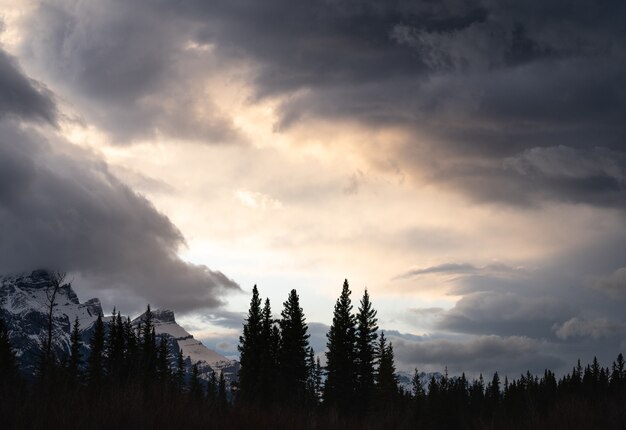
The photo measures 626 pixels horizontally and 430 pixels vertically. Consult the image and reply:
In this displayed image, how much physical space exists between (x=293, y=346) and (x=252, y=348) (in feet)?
12.5

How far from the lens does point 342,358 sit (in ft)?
179

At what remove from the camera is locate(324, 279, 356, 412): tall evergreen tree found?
53531 mm

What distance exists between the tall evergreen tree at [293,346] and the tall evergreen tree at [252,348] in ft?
7.10

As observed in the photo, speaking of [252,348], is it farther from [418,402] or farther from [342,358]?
[418,402]

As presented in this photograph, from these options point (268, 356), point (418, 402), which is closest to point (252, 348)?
point (268, 356)

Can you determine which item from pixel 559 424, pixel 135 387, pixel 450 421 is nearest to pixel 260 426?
pixel 135 387

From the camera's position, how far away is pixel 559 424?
16.3 metres

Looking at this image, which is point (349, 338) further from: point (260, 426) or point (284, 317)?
point (260, 426)

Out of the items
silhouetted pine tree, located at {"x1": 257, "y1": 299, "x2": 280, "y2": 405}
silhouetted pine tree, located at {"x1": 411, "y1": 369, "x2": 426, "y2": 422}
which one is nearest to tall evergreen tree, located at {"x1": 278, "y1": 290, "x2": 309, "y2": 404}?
silhouetted pine tree, located at {"x1": 257, "y1": 299, "x2": 280, "y2": 405}

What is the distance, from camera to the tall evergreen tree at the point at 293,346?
5619 cm

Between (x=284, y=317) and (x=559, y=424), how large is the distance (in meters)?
43.4

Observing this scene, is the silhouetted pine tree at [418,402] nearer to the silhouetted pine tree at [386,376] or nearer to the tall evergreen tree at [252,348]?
the silhouetted pine tree at [386,376]

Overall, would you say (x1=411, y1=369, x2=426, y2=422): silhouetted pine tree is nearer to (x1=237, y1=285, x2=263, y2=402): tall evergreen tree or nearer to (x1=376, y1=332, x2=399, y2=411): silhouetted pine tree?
(x1=376, y1=332, x2=399, y2=411): silhouetted pine tree

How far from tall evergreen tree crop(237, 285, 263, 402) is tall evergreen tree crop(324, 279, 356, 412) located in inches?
245
